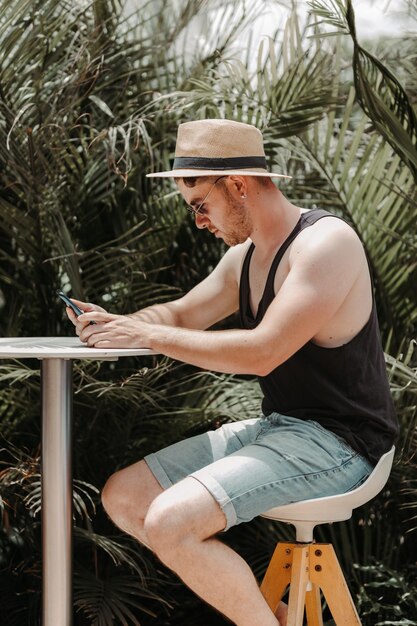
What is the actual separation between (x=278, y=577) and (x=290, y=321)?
676 millimetres

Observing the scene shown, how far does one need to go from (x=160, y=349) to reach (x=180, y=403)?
3.64 ft

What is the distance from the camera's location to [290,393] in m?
2.54

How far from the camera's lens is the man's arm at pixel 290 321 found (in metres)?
2.31

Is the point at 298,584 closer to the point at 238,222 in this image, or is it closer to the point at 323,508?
the point at 323,508

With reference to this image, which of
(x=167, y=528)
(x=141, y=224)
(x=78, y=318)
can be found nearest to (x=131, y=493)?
(x=167, y=528)

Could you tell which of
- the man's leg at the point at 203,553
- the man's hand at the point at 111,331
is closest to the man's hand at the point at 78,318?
the man's hand at the point at 111,331

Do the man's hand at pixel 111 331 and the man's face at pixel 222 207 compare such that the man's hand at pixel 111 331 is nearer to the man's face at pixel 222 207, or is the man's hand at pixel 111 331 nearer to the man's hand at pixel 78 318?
the man's hand at pixel 78 318

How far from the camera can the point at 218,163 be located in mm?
2525

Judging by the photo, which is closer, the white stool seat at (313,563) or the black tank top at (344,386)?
the white stool seat at (313,563)

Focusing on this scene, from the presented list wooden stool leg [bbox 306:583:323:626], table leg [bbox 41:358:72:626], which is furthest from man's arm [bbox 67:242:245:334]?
wooden stool leg [bbox 306:583:323:626]

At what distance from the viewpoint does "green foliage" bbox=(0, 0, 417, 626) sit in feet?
10.8

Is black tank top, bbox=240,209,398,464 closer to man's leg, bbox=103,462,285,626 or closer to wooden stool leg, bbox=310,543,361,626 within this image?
wooden stool leg, bbox=310,543,361,626

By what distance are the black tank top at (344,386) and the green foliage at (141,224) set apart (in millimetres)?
684

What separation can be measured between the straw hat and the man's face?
4 centimetres
